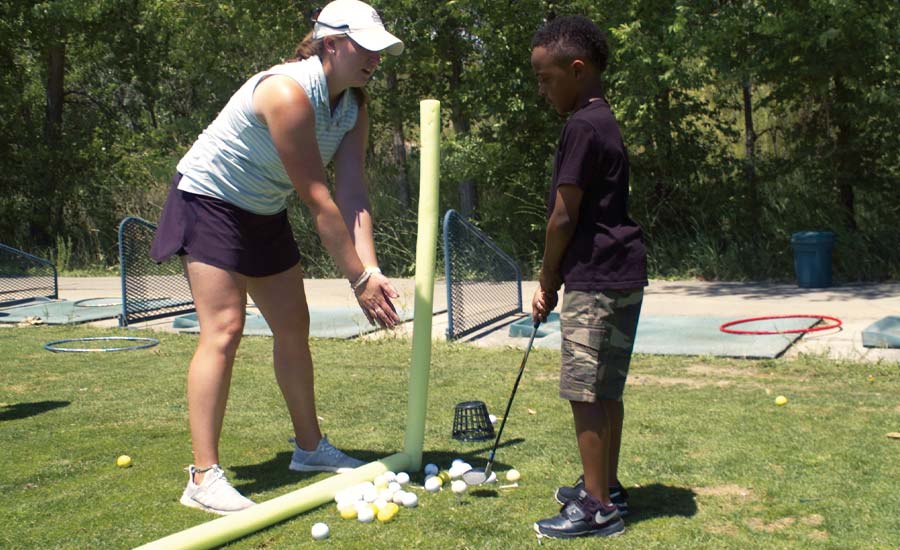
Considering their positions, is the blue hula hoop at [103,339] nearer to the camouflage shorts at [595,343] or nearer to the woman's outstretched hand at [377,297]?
the woman's outstretched hand at [377,297]

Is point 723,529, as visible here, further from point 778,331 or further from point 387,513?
point 778,331

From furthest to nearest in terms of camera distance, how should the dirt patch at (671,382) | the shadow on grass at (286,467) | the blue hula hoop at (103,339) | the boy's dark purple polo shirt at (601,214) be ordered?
the blue hula hoop at (103,339) → the dirt patch at (671,382) → the shadow on grass at (286,467) → the boy's dark purple polo shirt at (601,214)

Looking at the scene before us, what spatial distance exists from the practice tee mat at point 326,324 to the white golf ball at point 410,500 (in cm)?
505

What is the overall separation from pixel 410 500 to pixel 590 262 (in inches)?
47.5

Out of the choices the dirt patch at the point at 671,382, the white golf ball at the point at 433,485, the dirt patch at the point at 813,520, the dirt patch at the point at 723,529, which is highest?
the dirt patch at the point at 671,382

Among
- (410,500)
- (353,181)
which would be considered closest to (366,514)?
(410,500)

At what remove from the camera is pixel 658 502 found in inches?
154

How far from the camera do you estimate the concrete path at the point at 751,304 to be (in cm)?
768

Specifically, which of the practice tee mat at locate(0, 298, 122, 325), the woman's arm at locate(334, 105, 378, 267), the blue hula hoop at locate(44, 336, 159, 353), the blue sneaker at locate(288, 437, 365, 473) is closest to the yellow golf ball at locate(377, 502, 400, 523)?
the blue sneaker at locate(288, 437, 365, 473)

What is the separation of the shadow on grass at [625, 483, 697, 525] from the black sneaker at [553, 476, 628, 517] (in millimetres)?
43

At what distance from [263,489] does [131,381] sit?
10.0 ft

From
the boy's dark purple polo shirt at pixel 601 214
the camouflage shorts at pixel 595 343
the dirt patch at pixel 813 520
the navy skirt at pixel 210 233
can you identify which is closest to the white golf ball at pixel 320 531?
the camouflage shorts at pixel 595 343

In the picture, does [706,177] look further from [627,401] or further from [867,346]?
[627,401]

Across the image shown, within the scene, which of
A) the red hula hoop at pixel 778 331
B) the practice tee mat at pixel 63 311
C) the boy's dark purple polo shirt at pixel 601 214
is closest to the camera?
the boy's dark purple polo shirt at pixel 601 214
